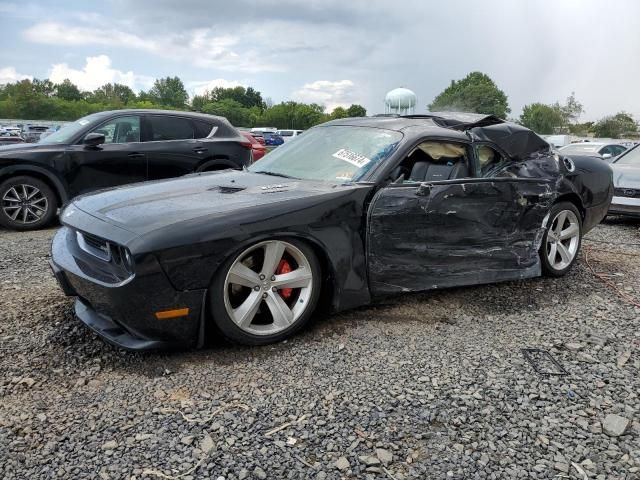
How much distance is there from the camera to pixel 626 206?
7621 mm

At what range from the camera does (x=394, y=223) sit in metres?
3.49

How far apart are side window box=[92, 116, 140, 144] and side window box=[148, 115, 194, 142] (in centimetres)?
21

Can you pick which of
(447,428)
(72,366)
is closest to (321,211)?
(447,428)

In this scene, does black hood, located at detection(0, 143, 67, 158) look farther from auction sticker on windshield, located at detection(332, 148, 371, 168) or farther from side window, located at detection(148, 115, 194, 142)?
auction sticker on windshield, located at detection(332, 148, 371, 168)

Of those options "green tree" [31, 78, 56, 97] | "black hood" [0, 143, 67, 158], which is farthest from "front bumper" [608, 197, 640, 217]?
"green tree" [31, 78, 56, 97]

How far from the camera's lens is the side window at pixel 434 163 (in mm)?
3709

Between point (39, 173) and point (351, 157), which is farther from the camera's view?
point (39, 173)

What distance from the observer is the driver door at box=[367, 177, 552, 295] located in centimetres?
349

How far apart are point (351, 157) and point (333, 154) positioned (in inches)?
8.0

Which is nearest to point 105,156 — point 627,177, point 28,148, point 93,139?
point 93,139

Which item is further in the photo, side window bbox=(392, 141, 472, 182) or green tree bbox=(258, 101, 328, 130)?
green tree bbox=(258, 101, 328, 130)

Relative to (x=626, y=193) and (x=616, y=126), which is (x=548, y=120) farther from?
(x=626, y=193)

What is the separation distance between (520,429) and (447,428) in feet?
1.12

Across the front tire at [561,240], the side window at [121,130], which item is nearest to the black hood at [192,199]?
the front tire at [561,240]
